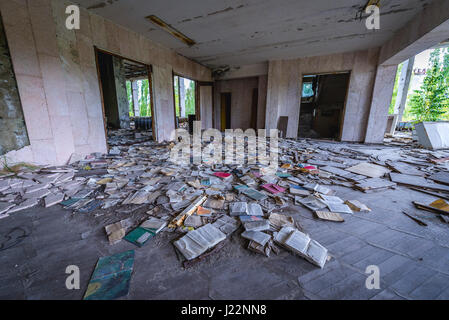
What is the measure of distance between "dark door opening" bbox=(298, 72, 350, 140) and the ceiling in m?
3.06

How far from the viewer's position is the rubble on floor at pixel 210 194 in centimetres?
153

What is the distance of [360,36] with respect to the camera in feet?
16.4

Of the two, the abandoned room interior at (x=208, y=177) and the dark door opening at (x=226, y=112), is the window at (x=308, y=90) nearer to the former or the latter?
the abandoned room interior at (x=208, y=177)

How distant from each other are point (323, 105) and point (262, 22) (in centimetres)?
647

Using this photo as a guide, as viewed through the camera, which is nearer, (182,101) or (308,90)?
(308,90)

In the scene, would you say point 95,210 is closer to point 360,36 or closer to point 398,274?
point 398,274

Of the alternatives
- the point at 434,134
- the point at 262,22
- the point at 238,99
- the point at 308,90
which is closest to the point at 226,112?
the point at 238,99

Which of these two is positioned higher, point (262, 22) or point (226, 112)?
point (262, 22)

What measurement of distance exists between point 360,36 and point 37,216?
760 cm

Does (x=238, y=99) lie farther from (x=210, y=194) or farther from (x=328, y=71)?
(x=210, y=194)

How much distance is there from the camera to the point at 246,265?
125cm

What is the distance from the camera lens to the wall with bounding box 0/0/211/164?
284 cm

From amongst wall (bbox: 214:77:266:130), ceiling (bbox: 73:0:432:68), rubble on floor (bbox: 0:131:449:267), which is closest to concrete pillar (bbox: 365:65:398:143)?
ceiling (bbox: 73:0:432:68)

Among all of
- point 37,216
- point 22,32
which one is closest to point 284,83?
point 22,32
